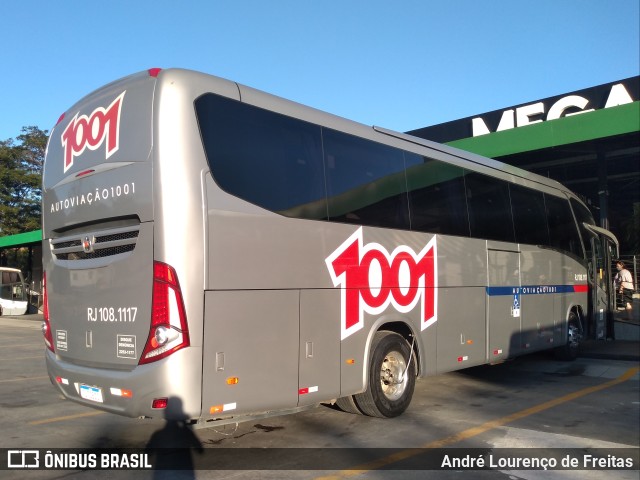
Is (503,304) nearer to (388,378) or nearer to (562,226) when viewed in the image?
(388,378)

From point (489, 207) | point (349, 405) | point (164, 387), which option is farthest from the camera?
point (489, 207)

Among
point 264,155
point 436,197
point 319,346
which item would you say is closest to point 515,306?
point 436,197

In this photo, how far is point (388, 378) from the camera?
7.04 meters

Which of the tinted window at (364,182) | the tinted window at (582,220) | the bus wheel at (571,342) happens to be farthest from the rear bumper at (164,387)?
the tinted window at (582,220)

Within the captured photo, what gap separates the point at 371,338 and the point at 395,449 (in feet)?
4.42

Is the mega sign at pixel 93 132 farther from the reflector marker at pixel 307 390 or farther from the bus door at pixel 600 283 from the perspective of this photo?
the bus door at pixel 600 283

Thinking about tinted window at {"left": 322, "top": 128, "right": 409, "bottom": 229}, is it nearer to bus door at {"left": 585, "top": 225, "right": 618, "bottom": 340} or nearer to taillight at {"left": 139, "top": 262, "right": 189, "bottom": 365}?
taillight at {"left": 139, "top": 262, "right": 189, "bottom": 365}

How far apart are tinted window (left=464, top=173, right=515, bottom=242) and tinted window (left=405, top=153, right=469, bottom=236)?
9.7 inches

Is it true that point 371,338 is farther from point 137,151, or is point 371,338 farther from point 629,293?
point 629,293

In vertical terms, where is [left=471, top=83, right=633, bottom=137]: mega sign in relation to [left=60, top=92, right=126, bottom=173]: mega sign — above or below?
above

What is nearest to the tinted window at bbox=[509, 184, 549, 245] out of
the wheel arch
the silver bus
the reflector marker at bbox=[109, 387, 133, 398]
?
the silver bus

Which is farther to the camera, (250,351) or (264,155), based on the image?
(264,155)

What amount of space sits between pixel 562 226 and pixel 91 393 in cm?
1003

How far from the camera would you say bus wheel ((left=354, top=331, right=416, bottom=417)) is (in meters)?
6.64
